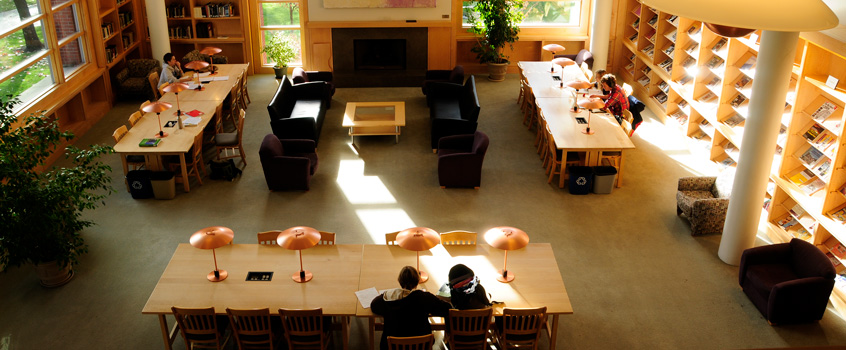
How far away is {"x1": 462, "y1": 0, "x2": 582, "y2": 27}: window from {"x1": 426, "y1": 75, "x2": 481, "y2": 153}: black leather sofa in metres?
3.21

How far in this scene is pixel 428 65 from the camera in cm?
1580

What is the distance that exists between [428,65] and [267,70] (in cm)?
372

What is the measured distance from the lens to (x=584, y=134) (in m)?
10.8

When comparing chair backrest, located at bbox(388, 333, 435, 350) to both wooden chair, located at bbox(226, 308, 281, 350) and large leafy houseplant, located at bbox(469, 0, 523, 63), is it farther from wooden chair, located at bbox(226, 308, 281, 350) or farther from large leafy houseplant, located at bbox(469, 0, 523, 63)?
large leafy houseplant, located at bbox(469, 0, 523, 63)

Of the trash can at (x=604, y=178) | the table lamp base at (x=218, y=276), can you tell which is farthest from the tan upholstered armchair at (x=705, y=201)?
the table lamp base at (x=218, y=276)

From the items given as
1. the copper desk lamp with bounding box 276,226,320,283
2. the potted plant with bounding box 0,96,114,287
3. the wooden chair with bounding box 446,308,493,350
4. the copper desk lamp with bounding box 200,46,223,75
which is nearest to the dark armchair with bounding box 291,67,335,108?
the copper desk lamp with bounding box 200,46,223,75

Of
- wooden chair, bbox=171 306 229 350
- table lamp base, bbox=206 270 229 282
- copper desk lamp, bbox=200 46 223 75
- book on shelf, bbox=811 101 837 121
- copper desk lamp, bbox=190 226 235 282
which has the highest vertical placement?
book on shelf, bbox=811 101 837 121

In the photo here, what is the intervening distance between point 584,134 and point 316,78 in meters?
5.84

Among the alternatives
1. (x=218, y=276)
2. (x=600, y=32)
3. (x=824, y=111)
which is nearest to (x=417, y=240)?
(x=218, y=276)

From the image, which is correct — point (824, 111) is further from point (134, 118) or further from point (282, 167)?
point (134, 118)

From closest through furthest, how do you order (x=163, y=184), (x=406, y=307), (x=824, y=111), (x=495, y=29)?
(x=406, y=307) → (x=824, y=111) → (x=163, y=184) → (x=495, y=29)

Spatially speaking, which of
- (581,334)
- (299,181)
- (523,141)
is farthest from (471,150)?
(581,334)

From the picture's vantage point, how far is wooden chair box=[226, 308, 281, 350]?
6.47 metres

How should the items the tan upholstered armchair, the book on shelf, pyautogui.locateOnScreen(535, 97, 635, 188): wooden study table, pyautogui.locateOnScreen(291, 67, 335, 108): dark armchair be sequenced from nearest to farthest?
the book on shelf, the tan upholstered armchair, pyautogui.locateOnScreen(535, 97, 635, 188): wooden study table, pyautogui.locateOnScreen(291, 67, 335, 108): dark armchair
